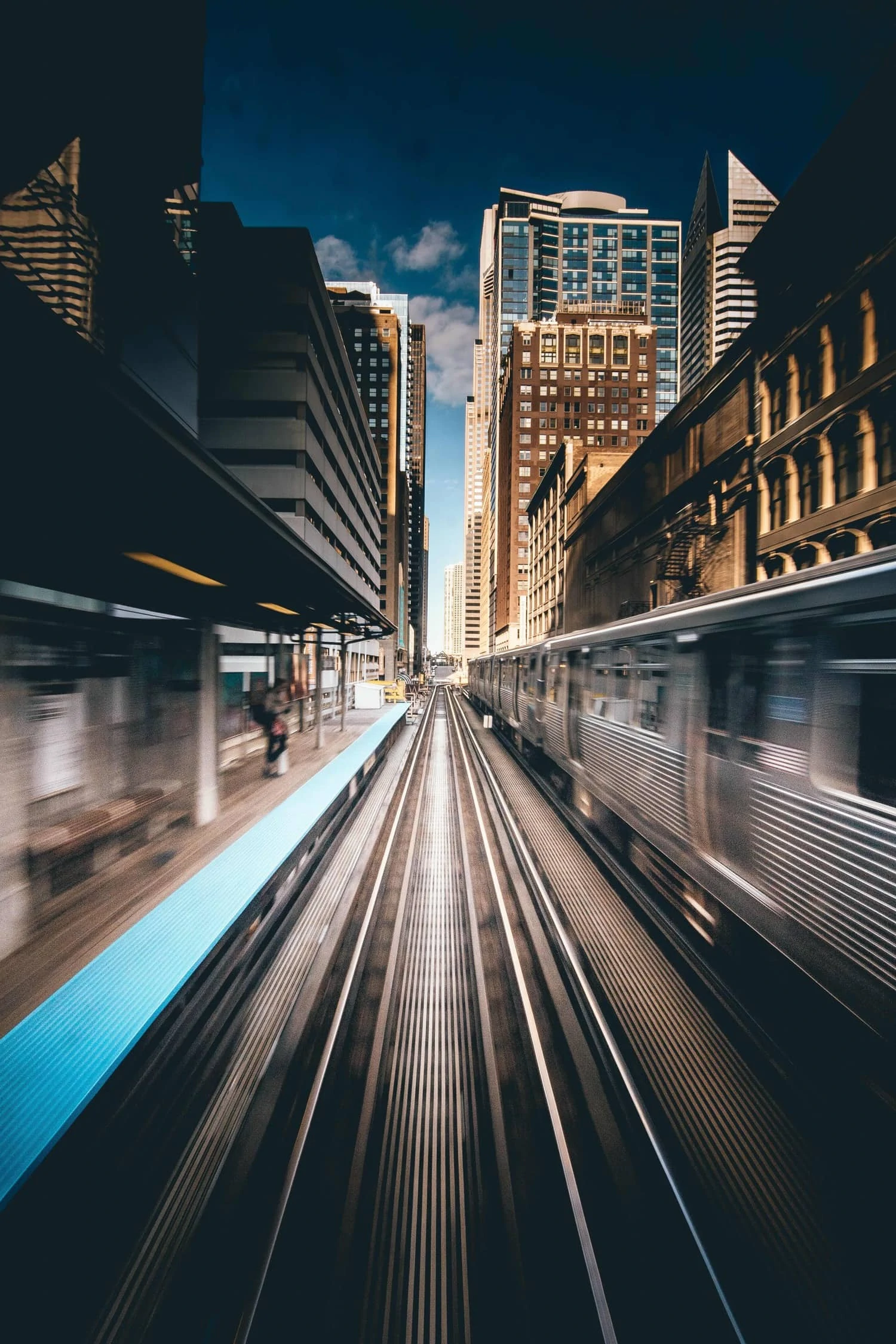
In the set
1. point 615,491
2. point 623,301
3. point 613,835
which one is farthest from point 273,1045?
point 623,301

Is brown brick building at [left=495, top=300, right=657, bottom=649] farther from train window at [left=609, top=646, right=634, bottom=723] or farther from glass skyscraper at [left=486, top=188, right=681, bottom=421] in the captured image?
train window at [left=609, top=646, right=634, bottom=723]

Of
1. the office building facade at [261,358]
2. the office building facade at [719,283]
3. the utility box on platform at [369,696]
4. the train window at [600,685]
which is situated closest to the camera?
the train window at [600,685]

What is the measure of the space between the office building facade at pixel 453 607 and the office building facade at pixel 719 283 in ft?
278

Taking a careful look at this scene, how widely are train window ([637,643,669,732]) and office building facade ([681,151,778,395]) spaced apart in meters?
69.8

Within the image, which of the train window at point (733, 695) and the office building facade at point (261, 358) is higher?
the office building facade at point (261, 358)

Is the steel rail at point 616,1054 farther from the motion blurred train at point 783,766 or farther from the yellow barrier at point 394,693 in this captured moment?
the yellow barrier at point 394,693

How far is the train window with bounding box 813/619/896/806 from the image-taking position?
237cm

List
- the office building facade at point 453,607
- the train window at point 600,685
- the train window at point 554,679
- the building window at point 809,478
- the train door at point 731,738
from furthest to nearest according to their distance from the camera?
the office building facade at point 453,607, the building window at point 809,478, the train window at point 554,679, the train window at point 600,685, the train door at point 731,738

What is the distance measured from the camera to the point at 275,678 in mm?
8102

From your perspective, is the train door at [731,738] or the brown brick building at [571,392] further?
the brown brick building at [571,392]

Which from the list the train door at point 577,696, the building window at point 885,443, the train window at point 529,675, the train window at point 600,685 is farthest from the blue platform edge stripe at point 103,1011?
the building window at point 885,443

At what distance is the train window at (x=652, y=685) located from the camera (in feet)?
14.3

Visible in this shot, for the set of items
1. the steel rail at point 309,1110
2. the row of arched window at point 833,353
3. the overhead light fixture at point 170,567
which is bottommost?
the steel rail at point 309,1110

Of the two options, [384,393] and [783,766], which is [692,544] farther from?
[384,393]
